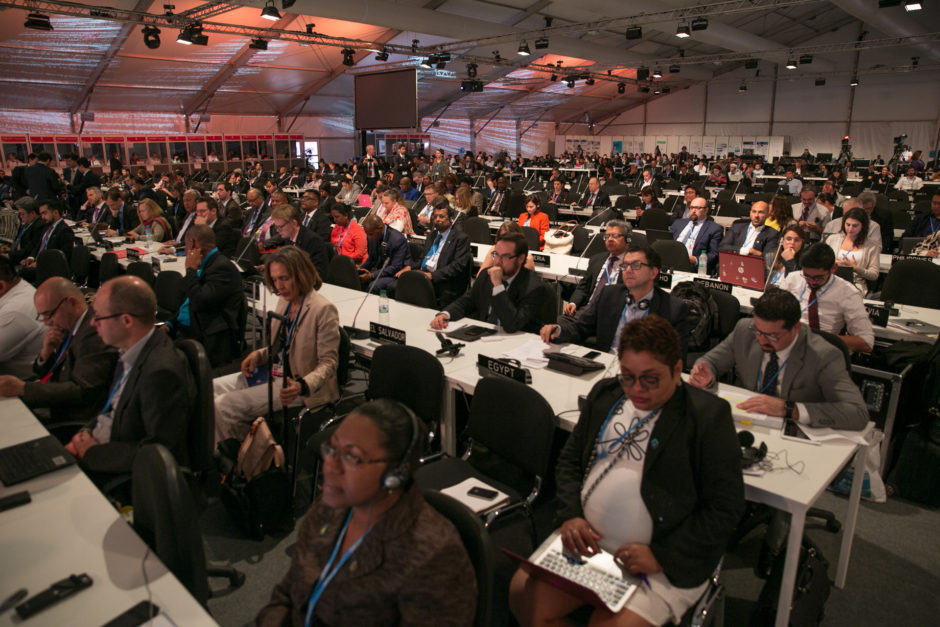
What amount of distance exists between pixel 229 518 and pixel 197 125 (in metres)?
20.4

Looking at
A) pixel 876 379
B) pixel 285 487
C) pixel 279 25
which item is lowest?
pixel 285 487

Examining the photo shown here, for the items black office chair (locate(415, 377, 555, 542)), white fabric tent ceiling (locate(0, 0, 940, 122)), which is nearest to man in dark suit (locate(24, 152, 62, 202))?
white fabric tent ceiling (locate(0, 0, 940, 122))

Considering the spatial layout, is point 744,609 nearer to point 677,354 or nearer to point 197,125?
point 677,354

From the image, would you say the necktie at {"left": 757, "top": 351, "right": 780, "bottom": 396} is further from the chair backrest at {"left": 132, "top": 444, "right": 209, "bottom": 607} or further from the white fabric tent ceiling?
the white fabric tent ceiling

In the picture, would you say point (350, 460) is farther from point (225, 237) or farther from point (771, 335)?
point (225, 237)

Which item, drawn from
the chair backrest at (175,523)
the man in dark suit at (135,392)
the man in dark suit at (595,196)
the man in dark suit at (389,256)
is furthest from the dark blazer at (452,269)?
the man in dark suit at (595,196)

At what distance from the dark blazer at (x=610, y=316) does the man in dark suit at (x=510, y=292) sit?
236 millimetres

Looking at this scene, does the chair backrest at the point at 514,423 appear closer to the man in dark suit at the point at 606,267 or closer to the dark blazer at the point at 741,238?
the man in dark suit at the point at 606,267

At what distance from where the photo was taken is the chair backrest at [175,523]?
5.32ft

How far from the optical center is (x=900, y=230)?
8430 mm

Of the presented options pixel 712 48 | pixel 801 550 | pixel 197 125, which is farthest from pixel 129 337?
pixel 712 48

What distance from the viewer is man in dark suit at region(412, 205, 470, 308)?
17.6 feet

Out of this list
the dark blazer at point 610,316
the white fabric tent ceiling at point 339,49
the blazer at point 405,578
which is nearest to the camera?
the blazer at point 405,578

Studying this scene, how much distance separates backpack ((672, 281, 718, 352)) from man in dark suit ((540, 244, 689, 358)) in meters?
0.51
